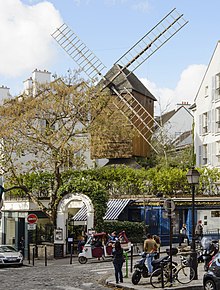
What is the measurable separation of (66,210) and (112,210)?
16.1 ft

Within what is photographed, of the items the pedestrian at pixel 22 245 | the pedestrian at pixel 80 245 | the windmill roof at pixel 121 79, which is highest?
the windmill roof at pixel 121 79

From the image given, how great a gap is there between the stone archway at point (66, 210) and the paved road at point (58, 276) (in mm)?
3823

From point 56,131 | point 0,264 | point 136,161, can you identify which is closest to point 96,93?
point 56,131

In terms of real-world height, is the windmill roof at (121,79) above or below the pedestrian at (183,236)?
above

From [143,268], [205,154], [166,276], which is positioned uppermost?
Answer: [205,154]

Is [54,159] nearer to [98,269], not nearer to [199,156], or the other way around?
[98,269]

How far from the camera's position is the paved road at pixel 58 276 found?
20891 mm

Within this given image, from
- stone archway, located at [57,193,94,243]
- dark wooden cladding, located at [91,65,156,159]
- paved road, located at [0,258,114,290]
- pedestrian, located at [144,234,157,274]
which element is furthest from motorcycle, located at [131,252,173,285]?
dark wooden cladding, located at [91,65,156,159]

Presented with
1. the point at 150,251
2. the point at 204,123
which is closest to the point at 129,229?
the point at 204,123

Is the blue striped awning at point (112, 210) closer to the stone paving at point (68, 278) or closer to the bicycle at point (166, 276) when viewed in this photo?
the stone paving at point (68, 278)

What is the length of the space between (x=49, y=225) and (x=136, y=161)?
14247 mm

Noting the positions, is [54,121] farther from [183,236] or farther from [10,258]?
[183,236]

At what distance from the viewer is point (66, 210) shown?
3531 cm

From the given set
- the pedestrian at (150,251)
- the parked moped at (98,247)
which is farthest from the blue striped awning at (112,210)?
the pedestrian at (150,251)
